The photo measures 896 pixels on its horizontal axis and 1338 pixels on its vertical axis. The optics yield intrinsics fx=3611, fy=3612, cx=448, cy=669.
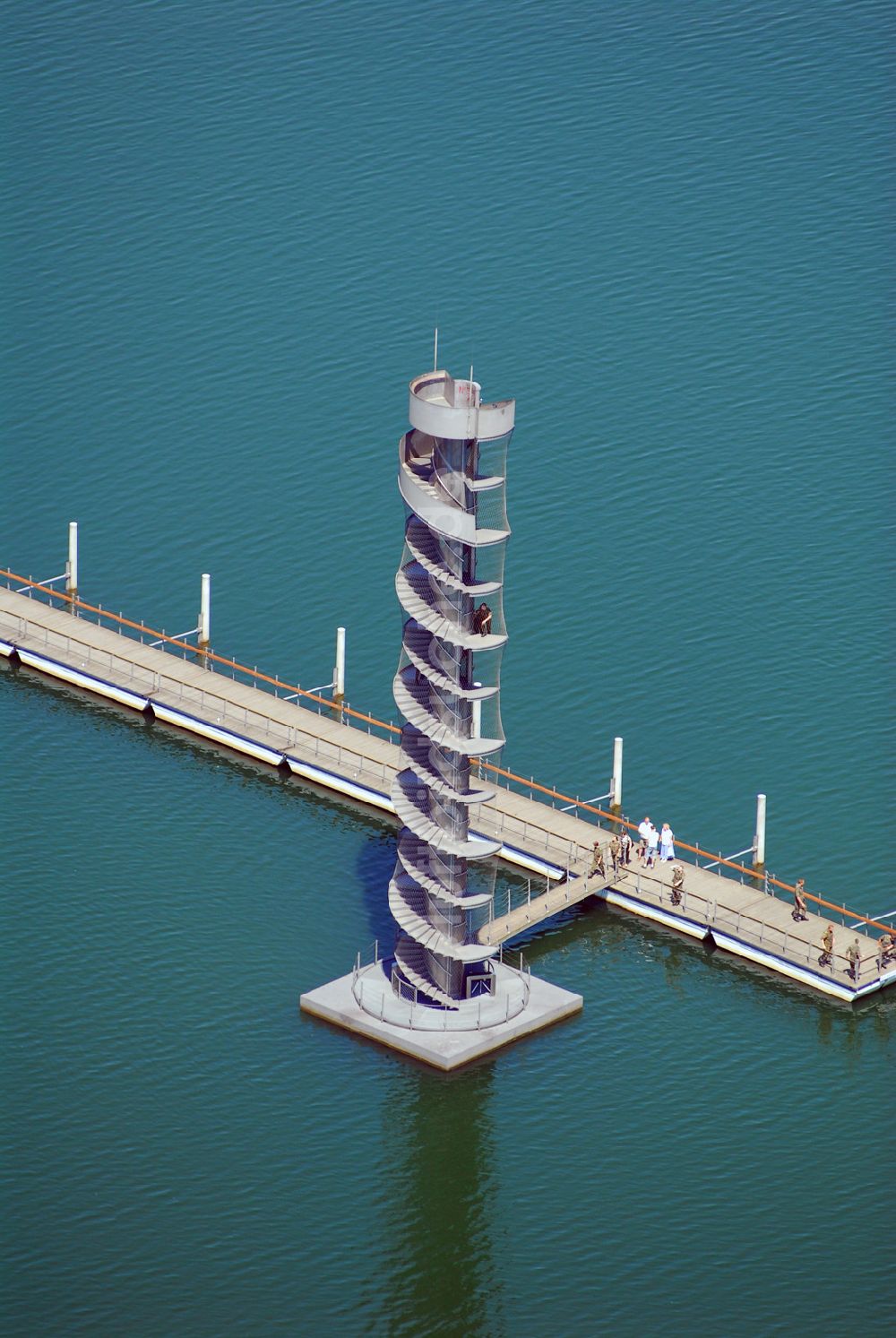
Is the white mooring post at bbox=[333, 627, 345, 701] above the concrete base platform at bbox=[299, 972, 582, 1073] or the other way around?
above

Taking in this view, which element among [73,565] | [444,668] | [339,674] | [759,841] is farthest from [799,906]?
[73,565]

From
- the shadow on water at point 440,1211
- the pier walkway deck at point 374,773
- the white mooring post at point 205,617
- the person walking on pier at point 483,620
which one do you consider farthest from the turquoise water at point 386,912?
the person walking on pier at point 483,620

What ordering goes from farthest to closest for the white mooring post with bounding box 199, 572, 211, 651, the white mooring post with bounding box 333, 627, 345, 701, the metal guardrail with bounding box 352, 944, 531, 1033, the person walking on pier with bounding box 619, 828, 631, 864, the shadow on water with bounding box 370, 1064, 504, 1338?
the white mooring post with bounding box 199, 572, 211, 651 → the white mooring post with bounding box 333, 627, 345, 701 → the person walking on pier with bounding box 619, 828, 631, 864 → the metal guardrail with bounding box 352, 944, 531, 1033 → the shadow on water with bounding box 370, 1064, 504, 1338

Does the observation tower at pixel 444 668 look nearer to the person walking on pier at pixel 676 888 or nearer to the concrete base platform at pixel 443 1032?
the concrete base platform at pixel 443 1032

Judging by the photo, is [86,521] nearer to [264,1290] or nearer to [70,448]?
[70,448]

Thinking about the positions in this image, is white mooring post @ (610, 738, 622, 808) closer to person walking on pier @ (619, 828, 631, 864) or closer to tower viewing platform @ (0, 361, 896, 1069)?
tower viewing platform @ (0, 361, 896, 1069)

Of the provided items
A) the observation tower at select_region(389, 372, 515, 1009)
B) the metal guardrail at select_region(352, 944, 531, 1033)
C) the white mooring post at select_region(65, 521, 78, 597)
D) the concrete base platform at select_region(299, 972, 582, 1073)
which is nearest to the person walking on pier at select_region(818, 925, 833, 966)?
the concrete base platform at select_region(299, 972, 582, 1073)
